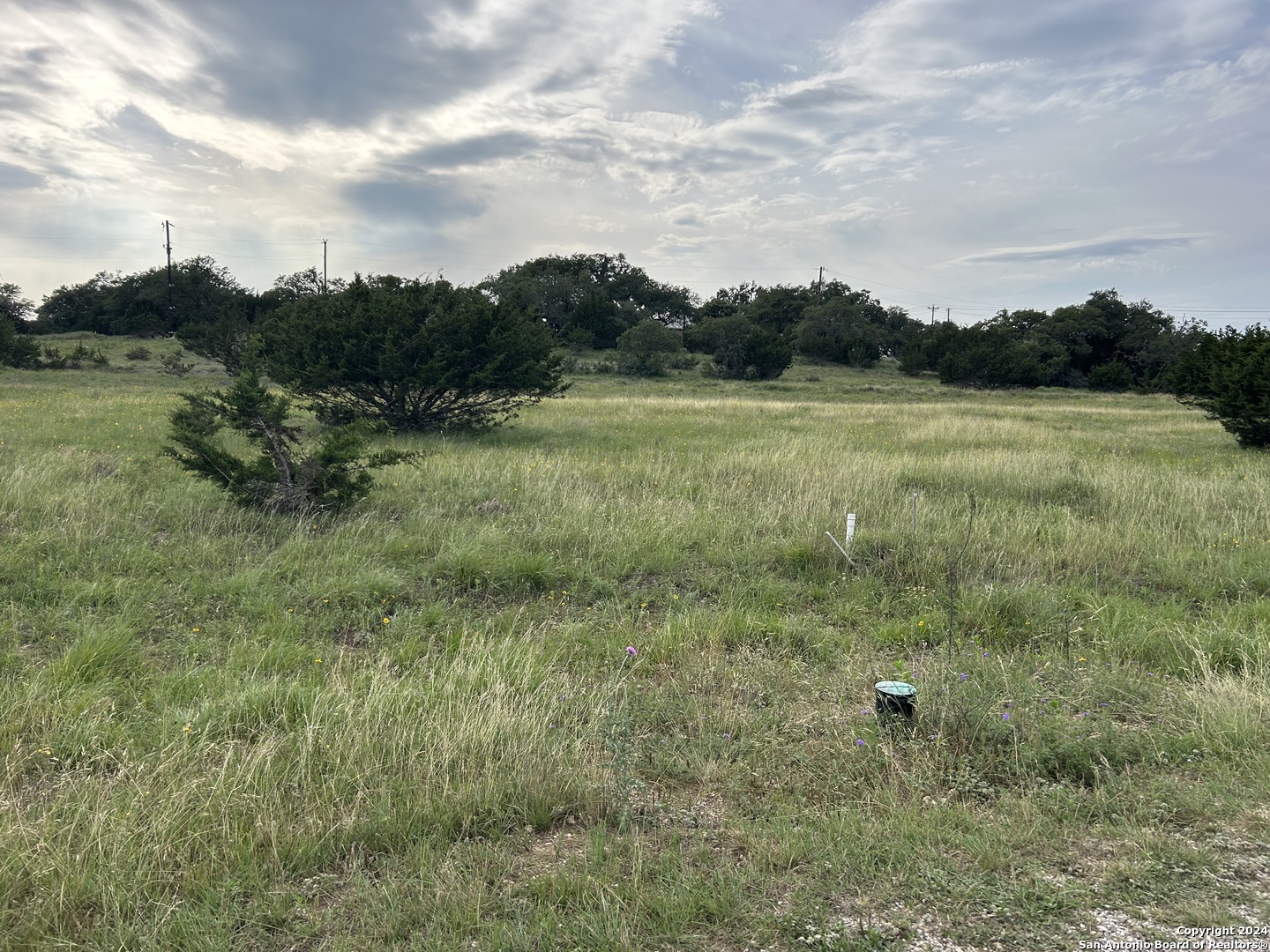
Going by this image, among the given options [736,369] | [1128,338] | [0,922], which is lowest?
[0,922]

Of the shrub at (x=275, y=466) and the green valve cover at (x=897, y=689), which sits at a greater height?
the shrub at (x=275, y=466)

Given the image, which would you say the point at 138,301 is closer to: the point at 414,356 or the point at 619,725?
the point at 414,356

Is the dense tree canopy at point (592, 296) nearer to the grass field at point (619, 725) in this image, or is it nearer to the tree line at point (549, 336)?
the tree line at point (549, 336)

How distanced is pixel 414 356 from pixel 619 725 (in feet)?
43.9

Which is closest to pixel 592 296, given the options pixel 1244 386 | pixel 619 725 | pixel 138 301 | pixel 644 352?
pixel 644 352

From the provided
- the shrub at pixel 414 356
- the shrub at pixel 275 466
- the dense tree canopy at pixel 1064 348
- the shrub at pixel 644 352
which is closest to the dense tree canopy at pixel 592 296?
the shrub at pixel 644 352

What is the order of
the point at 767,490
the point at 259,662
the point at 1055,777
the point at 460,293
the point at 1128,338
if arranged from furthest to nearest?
the point at 1128,338, the point at 460,293, the point at 767,490, the point at 259,662, the point at 1055,777

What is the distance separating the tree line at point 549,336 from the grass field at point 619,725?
7.85 m

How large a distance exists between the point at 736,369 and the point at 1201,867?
143 ft

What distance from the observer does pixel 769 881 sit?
2.57 metres

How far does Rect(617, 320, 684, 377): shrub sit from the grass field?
35280mm

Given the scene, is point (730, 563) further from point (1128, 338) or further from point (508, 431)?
point (1128, 338)

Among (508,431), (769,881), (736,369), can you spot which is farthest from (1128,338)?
(769,881)

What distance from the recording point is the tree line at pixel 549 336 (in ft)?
52.0
